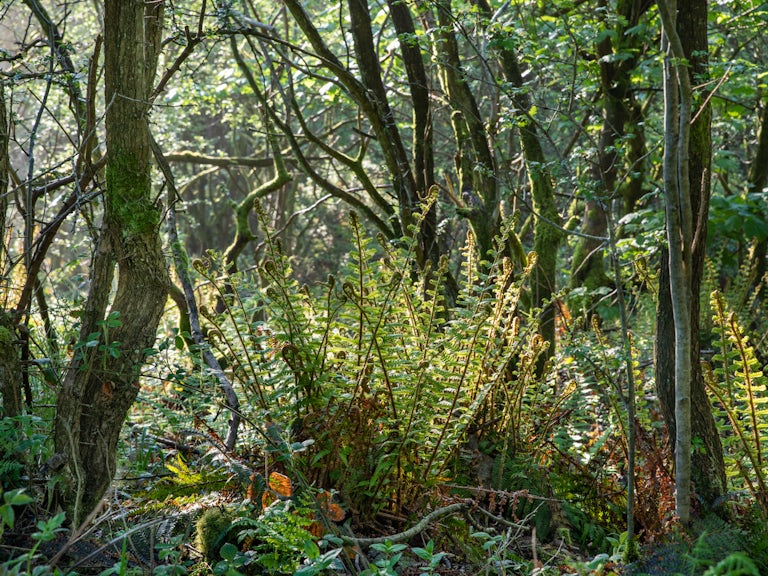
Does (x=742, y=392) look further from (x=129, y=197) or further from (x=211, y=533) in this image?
(x=129, y=197)

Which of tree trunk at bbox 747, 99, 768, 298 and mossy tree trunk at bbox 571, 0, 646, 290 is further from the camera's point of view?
tree trunk at bbox 747, 99, 768, 298

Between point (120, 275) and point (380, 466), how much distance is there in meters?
1.23

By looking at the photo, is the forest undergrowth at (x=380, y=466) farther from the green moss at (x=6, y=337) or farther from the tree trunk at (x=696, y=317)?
the green moss at (x=6, y=337)

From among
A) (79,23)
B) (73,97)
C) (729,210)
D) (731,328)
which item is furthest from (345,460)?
(79,23)

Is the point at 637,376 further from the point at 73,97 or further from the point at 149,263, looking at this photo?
the point at 73,97

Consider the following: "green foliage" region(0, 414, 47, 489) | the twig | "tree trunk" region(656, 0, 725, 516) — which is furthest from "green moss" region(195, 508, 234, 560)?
"tree trunk" region(656, 0, 725, 516)

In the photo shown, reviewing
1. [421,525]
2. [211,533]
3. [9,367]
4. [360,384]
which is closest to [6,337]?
[9,367]

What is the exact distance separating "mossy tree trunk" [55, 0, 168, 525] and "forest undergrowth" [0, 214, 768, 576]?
6.1 inches

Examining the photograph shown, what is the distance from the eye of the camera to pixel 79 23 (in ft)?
54.2

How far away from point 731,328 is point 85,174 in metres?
2.71

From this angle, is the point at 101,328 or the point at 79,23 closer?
the point at 101,328

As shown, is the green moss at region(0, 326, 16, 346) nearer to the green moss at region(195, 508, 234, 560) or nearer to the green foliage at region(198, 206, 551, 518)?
the green foliage at region(198, 206, 551, 518)

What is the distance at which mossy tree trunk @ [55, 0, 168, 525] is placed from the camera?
274 centimetres

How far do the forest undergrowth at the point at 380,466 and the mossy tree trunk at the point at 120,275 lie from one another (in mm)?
156
